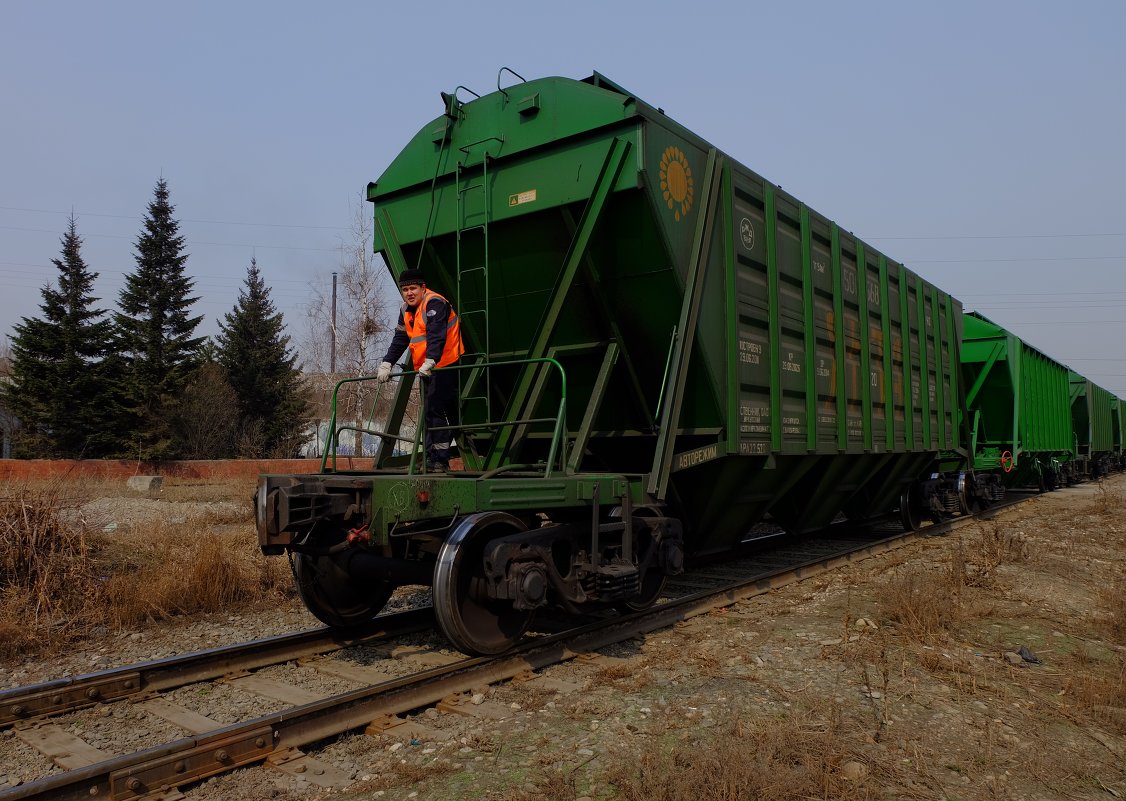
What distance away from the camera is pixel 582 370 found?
22.3 feet

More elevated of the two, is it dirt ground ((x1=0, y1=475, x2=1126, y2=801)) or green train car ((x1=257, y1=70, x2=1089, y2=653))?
green train car ((x1=257, y1=70, x2=1089, y2=653))

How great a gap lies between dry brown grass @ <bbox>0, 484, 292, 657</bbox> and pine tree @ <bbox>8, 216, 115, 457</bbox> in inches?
942

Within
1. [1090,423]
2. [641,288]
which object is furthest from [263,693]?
[1090,423]

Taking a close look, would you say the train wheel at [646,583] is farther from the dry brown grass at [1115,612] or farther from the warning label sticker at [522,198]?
the dry brown grass at [1115,612]

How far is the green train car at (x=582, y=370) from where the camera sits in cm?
467

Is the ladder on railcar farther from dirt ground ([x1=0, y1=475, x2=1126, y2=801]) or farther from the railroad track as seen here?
dirt ground ([x1=0, y1=475, x2=1126, y2=801])

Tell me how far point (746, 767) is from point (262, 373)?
33.7 meters

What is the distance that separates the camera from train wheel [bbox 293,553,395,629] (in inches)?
207

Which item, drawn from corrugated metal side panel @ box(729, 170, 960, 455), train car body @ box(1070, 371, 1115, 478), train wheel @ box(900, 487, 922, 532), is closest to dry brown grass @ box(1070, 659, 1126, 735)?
corrugated metal side panel @ box(729, 170, 960, 455)

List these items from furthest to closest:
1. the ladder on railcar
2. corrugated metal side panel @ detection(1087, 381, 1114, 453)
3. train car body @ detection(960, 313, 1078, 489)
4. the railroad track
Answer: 1. corrugated metal side panel @ detection(1087, 381, 1114, 453)
2. train car body @ detection(960, 313, 1078, 489)
3. the ladder on railcar
4. the railroad track

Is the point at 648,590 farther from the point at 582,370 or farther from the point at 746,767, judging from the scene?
the point at 746,767

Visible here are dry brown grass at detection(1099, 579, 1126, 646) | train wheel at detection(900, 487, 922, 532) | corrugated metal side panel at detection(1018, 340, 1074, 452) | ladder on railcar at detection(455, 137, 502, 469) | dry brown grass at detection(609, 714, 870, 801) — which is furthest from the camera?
corrugated metal side panel at detection(1018, 340, 1074, 452)

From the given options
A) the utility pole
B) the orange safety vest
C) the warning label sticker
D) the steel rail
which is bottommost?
the steel rail

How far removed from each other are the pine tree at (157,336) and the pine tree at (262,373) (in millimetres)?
3122
